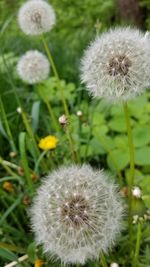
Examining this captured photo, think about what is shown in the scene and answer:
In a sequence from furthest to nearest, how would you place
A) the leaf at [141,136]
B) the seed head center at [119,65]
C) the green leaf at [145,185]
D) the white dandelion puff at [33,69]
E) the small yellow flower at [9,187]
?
the white dandelion puff at [33,69]
the leaf at [141,136]
the small yellow flower at [9,187]
the green leaf at [145,185]
the seed head center at [119,65]

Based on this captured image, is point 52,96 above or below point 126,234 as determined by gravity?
above

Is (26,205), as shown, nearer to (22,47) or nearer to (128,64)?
(128,64)

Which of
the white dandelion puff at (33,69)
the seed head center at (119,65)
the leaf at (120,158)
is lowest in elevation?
the leaf at (120,158)

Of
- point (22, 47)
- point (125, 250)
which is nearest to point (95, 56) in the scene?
point (125, 250)

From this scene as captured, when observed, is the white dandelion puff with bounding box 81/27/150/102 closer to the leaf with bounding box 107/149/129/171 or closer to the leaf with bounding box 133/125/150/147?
the leaf with bounding box 107/149/129/171

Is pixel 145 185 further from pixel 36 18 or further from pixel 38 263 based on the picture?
pixel 36 18

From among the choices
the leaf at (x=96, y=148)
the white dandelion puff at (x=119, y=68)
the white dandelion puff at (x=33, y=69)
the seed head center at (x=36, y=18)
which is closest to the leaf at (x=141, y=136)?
the leaf at (x=96, y=148)

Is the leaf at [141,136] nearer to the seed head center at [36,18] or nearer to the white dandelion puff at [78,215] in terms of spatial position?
the seed head center at [36,18]
